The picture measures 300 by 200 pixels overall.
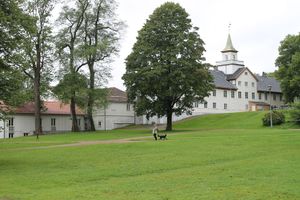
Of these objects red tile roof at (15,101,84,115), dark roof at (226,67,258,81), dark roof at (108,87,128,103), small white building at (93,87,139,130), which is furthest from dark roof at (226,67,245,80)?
red tile roof at (15,101,84,115)

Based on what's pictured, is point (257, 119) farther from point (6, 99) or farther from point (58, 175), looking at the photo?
point (58, 175)

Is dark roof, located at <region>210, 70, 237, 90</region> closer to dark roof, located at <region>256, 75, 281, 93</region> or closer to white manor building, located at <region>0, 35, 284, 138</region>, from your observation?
white manor building, located at <region>0, 35, 284, 138</region>

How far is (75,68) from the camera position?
69750mm

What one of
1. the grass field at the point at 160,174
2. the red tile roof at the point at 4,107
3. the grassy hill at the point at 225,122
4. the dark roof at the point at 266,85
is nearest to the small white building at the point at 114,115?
the grassy hill at the point at 225,122

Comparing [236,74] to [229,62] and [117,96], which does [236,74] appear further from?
[117,96]

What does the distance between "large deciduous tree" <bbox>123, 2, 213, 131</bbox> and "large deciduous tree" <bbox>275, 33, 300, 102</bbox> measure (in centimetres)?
1731

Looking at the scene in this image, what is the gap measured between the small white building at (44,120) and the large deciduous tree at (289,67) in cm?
3398

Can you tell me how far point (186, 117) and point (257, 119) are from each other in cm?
1804

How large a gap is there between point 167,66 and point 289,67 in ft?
87.5

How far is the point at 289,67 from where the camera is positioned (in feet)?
257

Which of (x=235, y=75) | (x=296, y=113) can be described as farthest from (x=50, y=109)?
(x=296, y=113)

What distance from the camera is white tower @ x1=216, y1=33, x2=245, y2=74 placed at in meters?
107

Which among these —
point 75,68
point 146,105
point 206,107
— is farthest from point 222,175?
point 206,107

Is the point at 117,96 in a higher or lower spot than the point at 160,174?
higher
